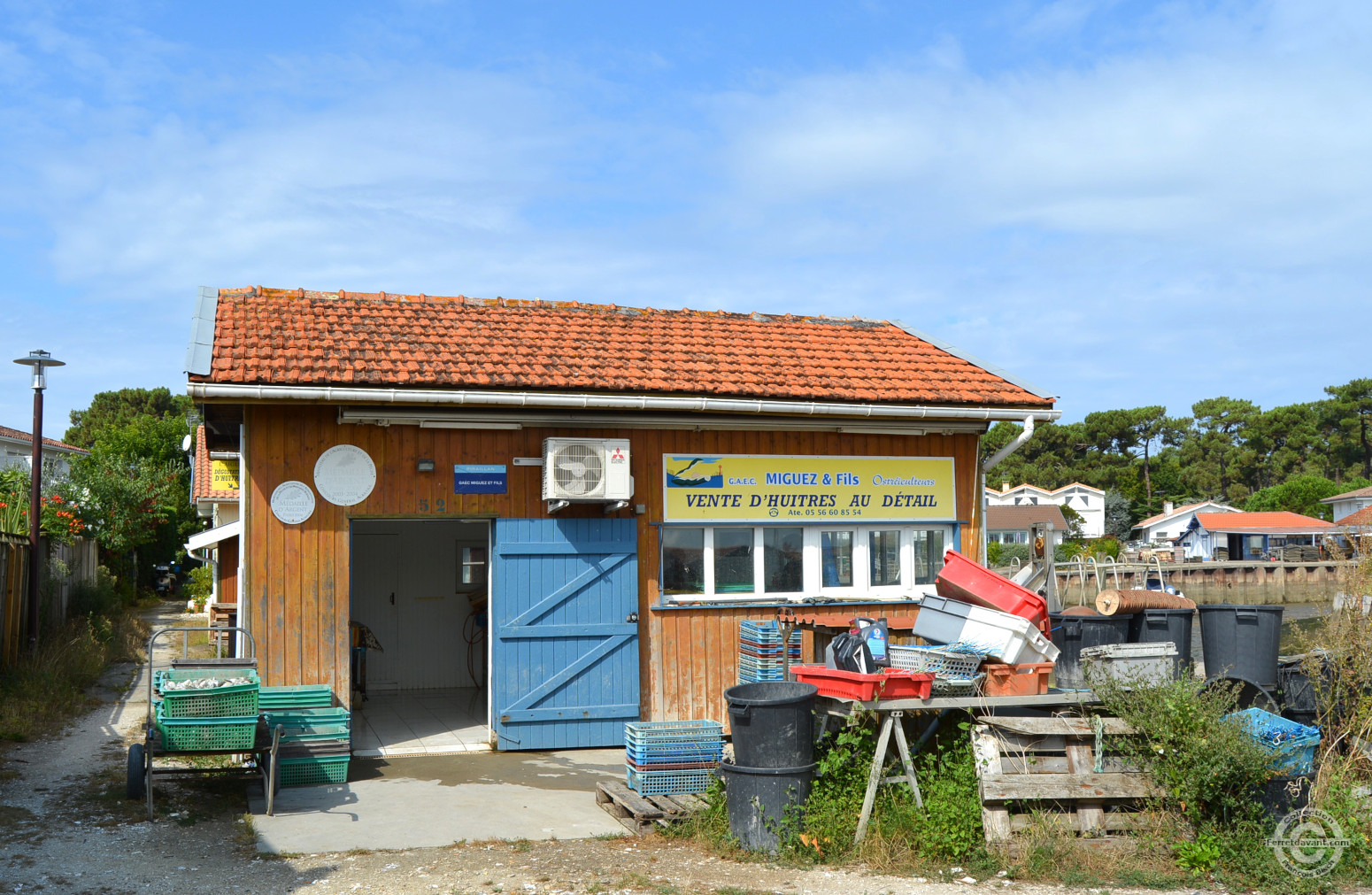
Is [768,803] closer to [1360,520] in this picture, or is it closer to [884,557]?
[884,557]

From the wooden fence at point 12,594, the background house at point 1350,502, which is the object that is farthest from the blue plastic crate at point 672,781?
the background house at point 1350,502

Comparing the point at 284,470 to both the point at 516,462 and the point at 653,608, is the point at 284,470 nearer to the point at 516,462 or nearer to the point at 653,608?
the point at 516,462

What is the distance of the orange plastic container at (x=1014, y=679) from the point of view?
7.70 meters

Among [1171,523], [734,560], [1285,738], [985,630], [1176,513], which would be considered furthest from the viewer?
[1171,523]

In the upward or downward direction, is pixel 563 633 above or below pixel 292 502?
below

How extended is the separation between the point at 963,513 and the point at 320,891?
25.3 ft

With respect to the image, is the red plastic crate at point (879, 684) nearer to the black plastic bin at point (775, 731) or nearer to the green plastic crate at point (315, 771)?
the black plastic bin at point (775, 731)

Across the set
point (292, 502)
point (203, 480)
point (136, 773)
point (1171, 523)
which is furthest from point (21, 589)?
point (1171, 523)

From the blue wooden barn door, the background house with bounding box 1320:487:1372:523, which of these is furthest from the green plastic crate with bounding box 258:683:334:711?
the background house with bounding box 1320:487:1372:523

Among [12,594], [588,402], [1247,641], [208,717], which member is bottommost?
[208,717]

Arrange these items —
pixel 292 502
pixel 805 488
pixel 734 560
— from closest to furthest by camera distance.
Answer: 1. pixel 292 502
2. pixel 734 560
3. pixel 805 488

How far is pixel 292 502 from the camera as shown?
9414 mm

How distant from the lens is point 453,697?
13859 millimetres

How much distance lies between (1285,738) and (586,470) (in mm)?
5858
